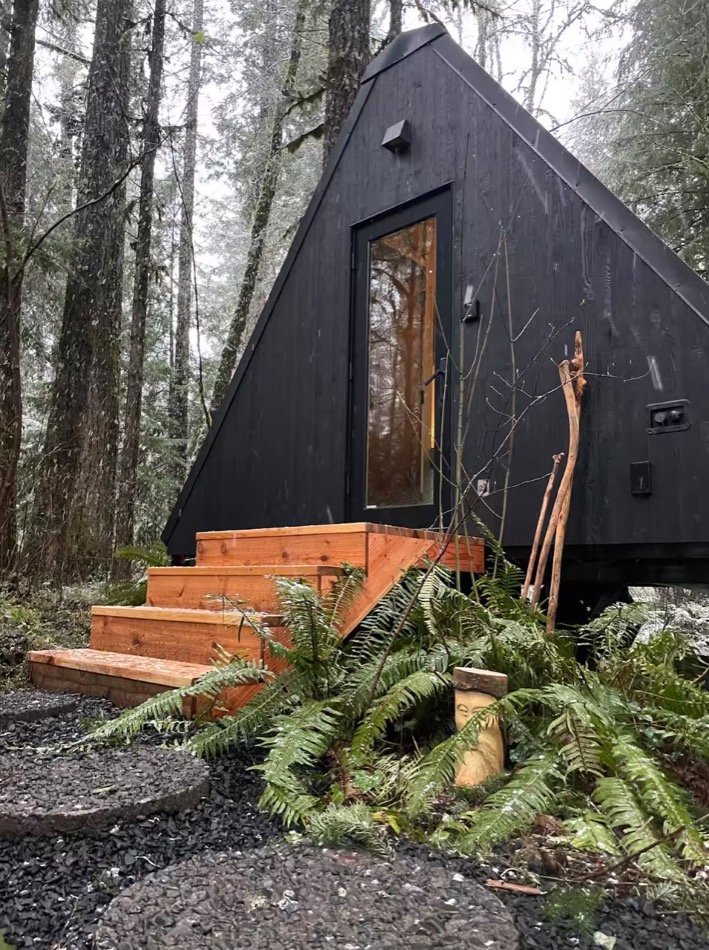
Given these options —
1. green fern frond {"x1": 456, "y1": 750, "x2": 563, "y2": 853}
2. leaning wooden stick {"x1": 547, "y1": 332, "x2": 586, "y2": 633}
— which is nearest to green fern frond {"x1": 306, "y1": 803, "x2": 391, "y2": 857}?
green fern frond {"x1": 456, "y1": 750, "x2": 563, "y2": 853}

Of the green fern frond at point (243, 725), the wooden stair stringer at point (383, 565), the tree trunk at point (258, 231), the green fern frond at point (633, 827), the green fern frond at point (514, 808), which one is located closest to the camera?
the green fern frond at point (633, 827)

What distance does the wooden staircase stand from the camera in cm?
300

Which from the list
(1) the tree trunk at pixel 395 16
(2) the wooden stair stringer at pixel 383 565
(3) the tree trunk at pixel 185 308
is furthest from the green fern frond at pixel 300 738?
(3) the tree trunk at pixel 185 308

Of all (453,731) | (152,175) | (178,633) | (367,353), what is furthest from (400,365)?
(152,175)

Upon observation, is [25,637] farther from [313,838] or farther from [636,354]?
[636,354]

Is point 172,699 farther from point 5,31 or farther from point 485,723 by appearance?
point 5,31

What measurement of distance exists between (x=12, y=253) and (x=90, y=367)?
1.24 m

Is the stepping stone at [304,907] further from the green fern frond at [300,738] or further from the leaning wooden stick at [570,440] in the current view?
the leaning wooden stick at [570,440]

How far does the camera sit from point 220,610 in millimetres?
3420

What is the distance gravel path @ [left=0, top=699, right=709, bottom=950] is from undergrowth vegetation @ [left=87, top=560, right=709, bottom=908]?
0.29 feet

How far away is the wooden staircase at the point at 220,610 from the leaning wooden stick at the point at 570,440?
395mm

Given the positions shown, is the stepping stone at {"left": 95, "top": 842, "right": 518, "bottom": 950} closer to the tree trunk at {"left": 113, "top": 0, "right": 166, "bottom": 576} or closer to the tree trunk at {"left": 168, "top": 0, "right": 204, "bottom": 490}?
the tree trunk at {"left": 113, "top": 0, "right": 166, "bottom": 576}

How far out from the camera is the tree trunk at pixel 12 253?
211 inches

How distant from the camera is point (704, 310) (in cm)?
332
